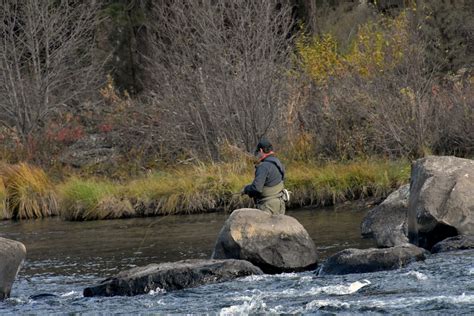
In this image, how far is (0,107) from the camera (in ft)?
103

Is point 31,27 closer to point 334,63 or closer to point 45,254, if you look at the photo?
point 334,63

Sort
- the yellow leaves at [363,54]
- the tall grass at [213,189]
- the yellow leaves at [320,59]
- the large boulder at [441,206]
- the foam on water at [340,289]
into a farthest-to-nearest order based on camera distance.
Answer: the yellow leaves at [320,59] < the yellow leaves at [363,54] < the tall grass at [213,189] < the large boulder at [441,206] < the foam on water at [340,289]

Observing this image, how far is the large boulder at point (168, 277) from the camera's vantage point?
13.7 meters

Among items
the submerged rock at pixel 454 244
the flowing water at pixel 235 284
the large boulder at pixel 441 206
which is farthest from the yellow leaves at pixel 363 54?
the submerged rock at pixel 454 244

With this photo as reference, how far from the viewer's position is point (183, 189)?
2336cm

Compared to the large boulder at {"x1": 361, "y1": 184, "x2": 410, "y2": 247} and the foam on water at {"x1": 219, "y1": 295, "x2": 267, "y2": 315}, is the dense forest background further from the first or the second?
the foam on water at {"x1": 219, "y1": 295, "x2": 267, "y2": 315}

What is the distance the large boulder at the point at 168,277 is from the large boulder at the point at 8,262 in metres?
0.91

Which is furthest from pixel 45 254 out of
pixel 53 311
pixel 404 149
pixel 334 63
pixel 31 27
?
pixel 31 27

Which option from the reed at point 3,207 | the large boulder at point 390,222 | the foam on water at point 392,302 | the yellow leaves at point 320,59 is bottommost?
the reed at point 3,207

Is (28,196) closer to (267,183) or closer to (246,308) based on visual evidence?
(267,183)

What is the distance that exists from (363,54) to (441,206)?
11.6 metres

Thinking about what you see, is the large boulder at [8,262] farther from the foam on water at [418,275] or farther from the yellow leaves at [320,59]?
the yellow leaves at [320,59]

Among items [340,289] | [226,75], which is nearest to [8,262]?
[340,289]

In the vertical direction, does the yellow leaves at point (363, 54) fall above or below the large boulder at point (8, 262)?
above
